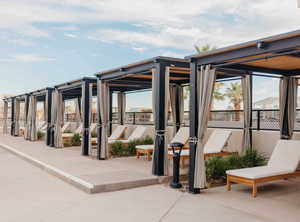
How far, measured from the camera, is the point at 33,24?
27766 millimetres

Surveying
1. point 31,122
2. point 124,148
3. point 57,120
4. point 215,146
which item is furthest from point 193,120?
point 31,122

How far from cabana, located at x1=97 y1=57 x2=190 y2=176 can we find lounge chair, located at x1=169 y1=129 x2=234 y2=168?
3.39 ft

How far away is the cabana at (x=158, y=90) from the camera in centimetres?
751

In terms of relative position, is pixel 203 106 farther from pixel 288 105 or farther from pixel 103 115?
pixel 103 115

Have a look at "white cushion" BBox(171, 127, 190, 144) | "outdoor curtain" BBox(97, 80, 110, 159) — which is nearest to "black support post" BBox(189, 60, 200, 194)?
"white cushion" BBox(171, 127, 190, 144)

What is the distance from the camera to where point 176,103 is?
436 inches

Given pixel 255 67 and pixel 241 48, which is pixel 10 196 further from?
pixel 255 67

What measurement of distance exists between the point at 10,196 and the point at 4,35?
2872 cm

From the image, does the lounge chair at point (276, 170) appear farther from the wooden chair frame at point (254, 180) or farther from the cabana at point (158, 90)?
the cabana at point (158, 90)

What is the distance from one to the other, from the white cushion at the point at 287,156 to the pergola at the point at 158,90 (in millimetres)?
2104

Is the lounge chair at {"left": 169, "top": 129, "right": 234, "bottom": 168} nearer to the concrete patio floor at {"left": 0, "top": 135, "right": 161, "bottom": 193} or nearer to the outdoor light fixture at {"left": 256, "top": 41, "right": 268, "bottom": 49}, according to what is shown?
the concrete patio floor at {"left": 0, "top": 135, "right": 161, "bottom": 193}

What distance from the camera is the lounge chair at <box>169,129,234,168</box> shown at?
8461 millimetres

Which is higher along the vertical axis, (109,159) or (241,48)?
(241,48)

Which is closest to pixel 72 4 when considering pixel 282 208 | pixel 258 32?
pixel 282 208
